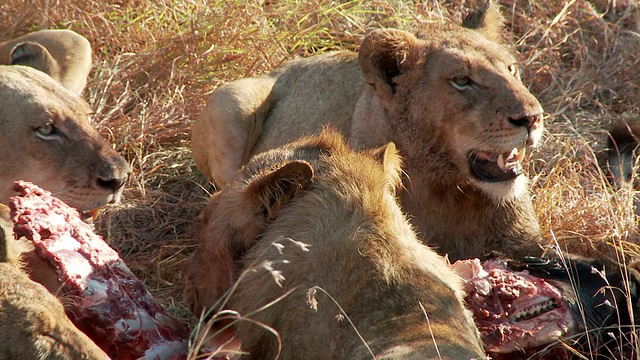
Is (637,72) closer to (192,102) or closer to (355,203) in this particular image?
(192,102)

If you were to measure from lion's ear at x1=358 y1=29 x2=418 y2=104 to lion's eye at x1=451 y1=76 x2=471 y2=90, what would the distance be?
0.29 metres

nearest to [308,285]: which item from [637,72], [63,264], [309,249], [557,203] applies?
[309,249]

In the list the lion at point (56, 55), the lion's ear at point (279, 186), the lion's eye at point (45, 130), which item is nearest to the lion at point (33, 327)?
the lion's ear at point (279, 186)

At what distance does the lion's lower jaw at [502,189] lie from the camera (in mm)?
4504

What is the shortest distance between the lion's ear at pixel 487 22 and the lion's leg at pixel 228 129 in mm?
1443

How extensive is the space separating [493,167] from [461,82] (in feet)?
1.37

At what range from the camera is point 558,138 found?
6094 millimetres

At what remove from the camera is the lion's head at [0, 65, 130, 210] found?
4727 millimetres

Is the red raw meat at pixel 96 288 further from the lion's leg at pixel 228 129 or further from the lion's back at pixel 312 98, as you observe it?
the lion's leg at pixel 228 129

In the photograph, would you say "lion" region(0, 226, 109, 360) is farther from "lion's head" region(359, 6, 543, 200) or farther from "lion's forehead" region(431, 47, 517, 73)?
"lion's forehead" region(431, 47, 517, 73)

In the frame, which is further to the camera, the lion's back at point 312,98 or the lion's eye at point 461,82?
the lion's back at point 312,98

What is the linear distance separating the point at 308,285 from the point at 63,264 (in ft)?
3.06

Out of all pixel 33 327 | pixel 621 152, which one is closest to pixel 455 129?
pixel 621 152

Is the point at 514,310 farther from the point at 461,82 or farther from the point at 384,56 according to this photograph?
the point at 384,56
